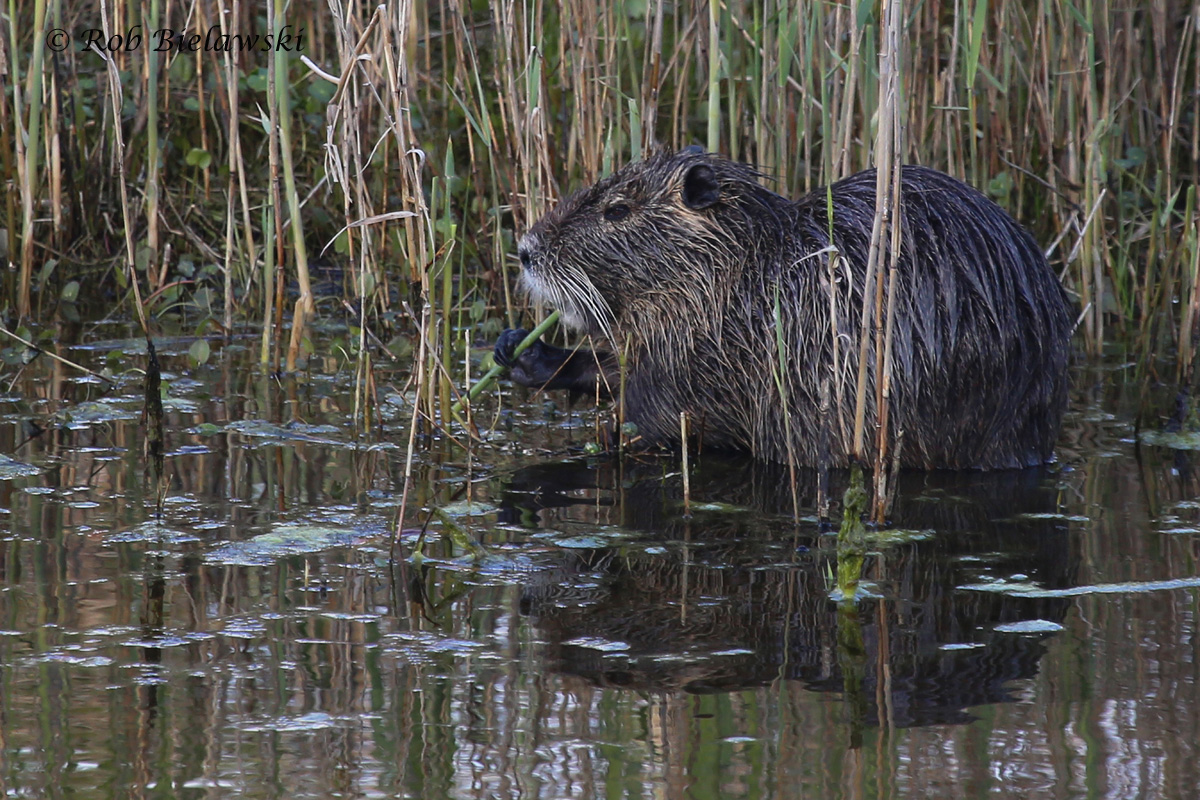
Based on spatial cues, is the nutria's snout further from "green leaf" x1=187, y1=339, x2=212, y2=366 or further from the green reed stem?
"green leaf" x1=187, y1=339, x2=212, y2=366

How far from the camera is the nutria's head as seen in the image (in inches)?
140

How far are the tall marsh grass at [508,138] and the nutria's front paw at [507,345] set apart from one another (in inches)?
6.5

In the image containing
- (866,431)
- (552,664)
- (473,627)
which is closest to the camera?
(552,664)

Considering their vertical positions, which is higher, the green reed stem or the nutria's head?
the nutria's head

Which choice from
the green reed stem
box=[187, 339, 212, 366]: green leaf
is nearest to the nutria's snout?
the green reed stem

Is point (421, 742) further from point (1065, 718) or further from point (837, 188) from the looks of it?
point (837, 188)

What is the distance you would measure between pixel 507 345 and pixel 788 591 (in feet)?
4.63

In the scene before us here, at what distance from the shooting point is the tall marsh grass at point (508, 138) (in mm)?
3840

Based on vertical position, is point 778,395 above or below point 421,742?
above

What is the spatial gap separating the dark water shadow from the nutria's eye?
0.64m

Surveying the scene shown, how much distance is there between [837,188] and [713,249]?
328 mm

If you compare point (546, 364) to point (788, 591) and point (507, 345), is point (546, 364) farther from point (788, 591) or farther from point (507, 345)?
point (788, 591)

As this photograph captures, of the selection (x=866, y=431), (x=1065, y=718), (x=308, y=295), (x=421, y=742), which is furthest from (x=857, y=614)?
(x=308, y=295)

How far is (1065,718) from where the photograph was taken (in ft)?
6.40
